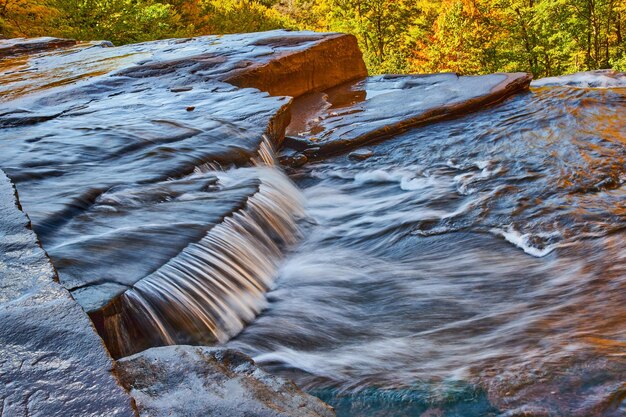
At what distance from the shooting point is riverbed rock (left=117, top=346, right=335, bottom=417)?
1.88 m

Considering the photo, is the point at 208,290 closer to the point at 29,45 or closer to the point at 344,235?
the point at 344,235

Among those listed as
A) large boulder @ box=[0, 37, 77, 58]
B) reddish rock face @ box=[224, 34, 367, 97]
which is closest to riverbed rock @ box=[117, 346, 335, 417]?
reddish rock face @ box=[224, 34, 367, 97]

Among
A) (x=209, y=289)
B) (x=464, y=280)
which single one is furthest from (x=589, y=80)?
(x=209, y=289)

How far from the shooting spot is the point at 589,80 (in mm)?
9320

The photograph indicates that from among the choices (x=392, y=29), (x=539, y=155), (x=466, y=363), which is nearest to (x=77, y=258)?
(x=466, y=363)

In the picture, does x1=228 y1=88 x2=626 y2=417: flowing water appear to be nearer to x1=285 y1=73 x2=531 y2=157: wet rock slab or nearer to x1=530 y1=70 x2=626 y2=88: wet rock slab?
x1=285 y1=73 x2=531 y2=157: wet rock slab

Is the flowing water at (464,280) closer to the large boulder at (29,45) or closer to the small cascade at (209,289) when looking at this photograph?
the small cascade at (209,289)

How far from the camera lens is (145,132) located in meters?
5.51

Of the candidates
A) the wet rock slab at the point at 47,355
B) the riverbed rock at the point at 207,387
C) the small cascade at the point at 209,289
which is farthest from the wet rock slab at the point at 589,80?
the wet rock slab at the point at 47,355

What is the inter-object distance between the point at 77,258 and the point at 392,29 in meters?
26.6

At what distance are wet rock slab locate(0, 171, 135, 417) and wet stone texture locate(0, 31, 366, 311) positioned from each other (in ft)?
1.48

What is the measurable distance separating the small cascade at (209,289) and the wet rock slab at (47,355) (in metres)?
0.47

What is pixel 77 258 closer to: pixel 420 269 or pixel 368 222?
pixel 420 269

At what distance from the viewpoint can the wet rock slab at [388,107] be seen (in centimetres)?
673
